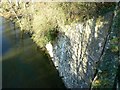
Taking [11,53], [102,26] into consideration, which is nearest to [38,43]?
[11,53]

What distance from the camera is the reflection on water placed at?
1230 cm

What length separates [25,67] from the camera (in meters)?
13.9

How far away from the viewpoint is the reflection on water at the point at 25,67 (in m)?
12.3

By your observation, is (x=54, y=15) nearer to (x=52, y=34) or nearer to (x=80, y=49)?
(x=52, y=34)

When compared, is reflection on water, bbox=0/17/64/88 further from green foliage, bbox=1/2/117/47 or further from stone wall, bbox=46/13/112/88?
green foliage, bbox=1/2/117/47

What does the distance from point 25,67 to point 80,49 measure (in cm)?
455

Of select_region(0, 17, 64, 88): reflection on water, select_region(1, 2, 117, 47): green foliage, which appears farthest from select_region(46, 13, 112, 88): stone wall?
select_region(0, 17, 64, 88): reflection on water

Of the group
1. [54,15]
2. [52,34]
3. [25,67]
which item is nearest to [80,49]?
[54,15]

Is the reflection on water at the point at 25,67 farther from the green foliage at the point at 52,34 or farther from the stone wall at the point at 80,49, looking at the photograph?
the green foliage at the point at 52,34

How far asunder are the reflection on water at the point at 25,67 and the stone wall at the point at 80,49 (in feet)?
1.99

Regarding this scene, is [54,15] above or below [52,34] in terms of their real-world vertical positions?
above

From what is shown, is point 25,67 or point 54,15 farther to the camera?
point 25,67

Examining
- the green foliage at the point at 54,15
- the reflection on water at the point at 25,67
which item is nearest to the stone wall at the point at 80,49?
the green foliage at the point at 54,15

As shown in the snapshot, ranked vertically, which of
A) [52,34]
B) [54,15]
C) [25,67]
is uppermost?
[54,15]
